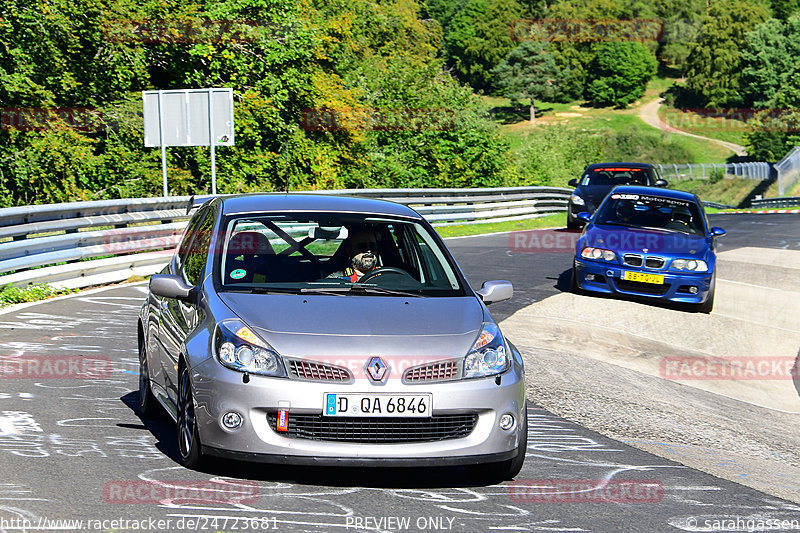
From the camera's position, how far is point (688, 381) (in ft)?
36.8

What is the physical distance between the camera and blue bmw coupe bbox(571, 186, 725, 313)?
14.8m

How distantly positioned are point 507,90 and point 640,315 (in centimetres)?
13237

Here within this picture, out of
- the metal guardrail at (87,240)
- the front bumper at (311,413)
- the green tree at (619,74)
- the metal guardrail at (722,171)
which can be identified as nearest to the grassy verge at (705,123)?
the green tree at (619,74)

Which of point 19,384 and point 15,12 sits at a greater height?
point 15,12

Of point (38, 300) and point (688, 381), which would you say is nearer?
point (688, 381)

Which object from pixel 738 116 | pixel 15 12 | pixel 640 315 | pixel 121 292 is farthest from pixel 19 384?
pixel 738 116

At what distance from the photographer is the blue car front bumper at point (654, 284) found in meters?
14.7

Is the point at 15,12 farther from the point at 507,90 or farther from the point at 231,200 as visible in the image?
the point at 507,90

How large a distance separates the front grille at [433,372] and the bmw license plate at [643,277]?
9.67 m

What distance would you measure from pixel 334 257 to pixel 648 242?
8821 millimetres

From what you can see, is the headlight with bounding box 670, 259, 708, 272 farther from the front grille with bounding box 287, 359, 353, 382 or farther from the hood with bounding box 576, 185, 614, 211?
the hood with bounding box 576, 185, 614, 211

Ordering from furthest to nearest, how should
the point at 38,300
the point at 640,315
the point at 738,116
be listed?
the point at 738,116
the point at 640,315
the point at 38,300

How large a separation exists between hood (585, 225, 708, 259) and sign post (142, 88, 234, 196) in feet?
31.6

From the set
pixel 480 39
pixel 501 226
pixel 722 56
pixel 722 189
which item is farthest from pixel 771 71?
pixel 501 226
